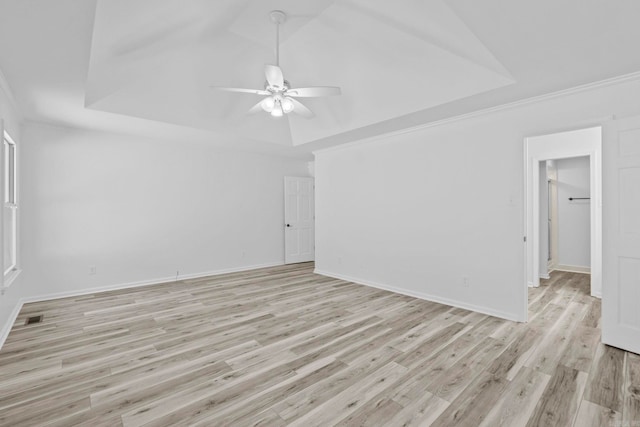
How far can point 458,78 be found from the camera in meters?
3.29

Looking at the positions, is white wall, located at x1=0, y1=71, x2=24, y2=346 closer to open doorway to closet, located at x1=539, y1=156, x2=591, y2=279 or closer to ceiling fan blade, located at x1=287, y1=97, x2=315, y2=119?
ceiling fan blade, located at x1=287, y1=97, x2=315, y2=119

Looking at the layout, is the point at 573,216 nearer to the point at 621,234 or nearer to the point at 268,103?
the point at 621,234

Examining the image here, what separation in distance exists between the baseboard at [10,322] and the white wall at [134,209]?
1.42ft

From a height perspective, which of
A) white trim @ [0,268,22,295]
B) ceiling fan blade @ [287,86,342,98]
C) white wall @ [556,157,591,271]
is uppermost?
ceiling fan blade @ [287,86,342,98]

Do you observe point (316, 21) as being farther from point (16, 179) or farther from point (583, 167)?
point (583, 167)

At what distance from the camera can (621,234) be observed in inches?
109

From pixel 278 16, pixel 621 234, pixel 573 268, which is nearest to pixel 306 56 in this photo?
pixel 278 16

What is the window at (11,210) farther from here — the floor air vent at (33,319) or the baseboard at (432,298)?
the baseboard at (432,298)

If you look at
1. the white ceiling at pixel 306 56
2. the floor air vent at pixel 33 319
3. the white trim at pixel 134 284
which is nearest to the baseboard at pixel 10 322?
the floor air vent at pixel 33 319

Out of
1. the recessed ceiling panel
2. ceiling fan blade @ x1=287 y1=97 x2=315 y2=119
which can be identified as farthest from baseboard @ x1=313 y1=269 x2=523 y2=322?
ceiling fan blade @ x1=287 y1=97 x2=315 y2=119

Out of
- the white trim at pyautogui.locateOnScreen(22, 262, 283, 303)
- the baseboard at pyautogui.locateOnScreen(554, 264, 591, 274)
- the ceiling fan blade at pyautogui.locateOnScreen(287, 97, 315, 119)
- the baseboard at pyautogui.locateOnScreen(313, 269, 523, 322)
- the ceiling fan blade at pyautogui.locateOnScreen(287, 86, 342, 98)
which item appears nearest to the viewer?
the ceiling fan blade at pyautogui.locateOnScreen(287, 86, 342, 98)

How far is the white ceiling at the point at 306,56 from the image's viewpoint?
7.30 ft

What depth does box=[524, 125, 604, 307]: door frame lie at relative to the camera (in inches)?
176

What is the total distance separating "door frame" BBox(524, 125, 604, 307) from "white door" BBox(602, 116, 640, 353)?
1.53m
